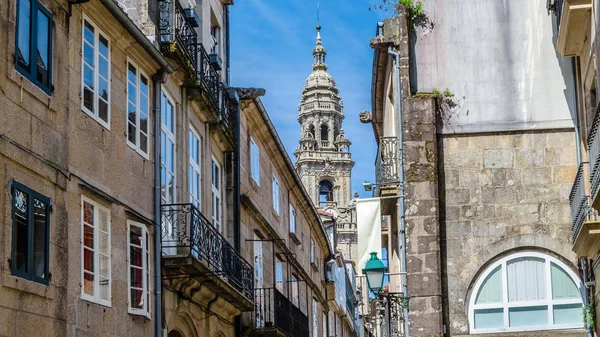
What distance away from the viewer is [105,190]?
14.8 meters

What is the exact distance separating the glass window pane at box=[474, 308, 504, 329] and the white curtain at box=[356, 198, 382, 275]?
8.92 feet

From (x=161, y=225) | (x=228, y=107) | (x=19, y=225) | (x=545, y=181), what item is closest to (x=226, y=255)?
(x=161, y=225)

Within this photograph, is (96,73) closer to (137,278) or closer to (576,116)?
(137,278)

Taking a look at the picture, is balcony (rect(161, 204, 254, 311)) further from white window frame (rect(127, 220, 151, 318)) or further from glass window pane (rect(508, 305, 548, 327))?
A: glass window pane (rect(508, 305, 548, 327))

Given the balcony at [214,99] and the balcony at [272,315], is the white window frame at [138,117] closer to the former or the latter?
the balcony at [214,99]

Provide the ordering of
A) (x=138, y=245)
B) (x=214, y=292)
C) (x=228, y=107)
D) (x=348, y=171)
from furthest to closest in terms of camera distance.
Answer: (x=348, y=171) → (x=228, y=107) → (x=214, y=292) → (x=138, y=245)

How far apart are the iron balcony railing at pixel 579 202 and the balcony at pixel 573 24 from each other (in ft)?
5.78

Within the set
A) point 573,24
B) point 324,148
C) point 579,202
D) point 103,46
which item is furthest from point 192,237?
point 324,148

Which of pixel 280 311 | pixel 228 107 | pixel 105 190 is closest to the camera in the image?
pixel 105 190

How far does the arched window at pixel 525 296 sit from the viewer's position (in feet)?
64.0

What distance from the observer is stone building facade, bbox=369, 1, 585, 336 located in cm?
1958

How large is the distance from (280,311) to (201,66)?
668 cm

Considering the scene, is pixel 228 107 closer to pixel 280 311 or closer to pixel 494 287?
pixel 280 311

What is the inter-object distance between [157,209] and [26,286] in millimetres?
5090
